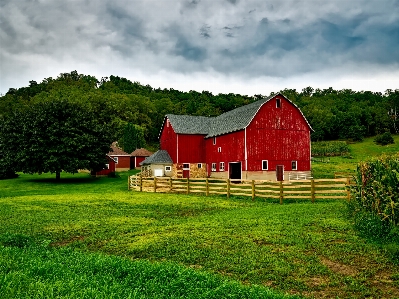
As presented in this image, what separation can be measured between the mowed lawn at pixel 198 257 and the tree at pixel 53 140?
25087 millimetres

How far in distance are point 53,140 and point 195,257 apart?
1372 inches

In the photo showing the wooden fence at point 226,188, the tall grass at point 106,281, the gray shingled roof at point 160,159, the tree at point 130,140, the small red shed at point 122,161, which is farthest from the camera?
the tree at point 130,140

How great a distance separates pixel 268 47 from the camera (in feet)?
90.5

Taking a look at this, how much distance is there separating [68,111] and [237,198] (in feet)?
95.5

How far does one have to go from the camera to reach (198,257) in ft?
26.3

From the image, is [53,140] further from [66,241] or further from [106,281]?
[106,281]

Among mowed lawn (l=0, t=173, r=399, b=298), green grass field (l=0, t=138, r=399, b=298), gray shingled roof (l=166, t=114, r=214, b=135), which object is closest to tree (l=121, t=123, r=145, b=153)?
gray shingled roof (l=166, t=114, r=214, b=135)

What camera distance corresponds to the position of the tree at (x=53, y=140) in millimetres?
37875

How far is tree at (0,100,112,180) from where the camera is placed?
3788cm

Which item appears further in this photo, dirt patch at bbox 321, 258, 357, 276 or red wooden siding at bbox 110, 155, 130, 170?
red wooden siding at bbox 110, 155, 130, 170

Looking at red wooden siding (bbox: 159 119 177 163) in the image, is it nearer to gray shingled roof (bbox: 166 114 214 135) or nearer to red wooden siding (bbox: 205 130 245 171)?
gray shingled roof (bbox: 166 114 214 135)

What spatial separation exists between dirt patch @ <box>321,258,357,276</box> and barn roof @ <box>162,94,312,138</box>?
26357mm

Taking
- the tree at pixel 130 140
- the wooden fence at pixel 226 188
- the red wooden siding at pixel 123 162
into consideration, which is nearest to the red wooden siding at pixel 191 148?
the wooden fence at pixel 226 188

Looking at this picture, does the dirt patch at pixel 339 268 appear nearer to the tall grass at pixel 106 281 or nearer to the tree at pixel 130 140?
the tall grass at pixel 106 281
